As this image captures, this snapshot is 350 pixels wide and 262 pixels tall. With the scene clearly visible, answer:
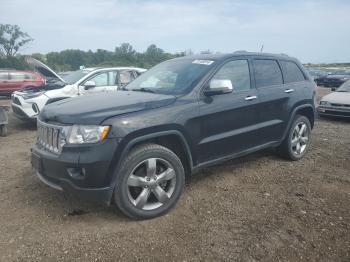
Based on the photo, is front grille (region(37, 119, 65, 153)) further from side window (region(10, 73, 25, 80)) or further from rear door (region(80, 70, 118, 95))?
side window (region(10, 73, 25, 80))

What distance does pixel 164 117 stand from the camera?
3504 mm

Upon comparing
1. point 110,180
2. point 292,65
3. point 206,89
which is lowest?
point 110,180

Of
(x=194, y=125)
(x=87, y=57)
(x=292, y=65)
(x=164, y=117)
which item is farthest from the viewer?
(x=87, y=57)

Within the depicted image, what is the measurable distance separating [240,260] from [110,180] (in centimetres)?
139

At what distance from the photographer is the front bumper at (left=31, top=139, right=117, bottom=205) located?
3.11 metres

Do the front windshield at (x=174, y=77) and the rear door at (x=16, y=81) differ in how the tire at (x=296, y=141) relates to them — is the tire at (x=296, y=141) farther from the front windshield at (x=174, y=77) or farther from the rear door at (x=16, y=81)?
the rear door at (x=16, y=81)

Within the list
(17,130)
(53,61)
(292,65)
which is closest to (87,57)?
Answer: (53,61)

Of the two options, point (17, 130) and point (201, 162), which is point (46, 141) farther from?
point (17, 130)

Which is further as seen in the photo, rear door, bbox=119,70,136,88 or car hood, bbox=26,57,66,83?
rear door, bbox=119,70,136,88

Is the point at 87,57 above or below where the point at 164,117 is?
above

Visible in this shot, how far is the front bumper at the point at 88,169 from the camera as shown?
122 inches

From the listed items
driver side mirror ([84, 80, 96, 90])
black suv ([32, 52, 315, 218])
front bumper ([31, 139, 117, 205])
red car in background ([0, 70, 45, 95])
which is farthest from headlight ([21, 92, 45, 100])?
red car in background ([0, 70, 45, 95])

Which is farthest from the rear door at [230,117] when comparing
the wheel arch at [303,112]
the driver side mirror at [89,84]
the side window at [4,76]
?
the side window at [4,76]

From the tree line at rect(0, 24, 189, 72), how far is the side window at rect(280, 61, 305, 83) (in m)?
36.4
